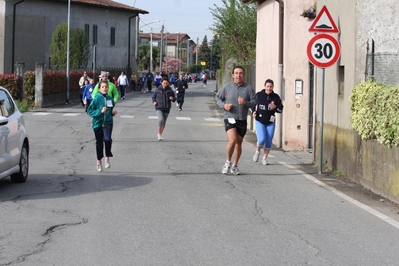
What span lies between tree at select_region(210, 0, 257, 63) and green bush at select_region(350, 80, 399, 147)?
86.7ft

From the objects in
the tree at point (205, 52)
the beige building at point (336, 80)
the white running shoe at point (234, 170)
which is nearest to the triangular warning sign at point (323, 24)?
the beige building at point (336, 80)

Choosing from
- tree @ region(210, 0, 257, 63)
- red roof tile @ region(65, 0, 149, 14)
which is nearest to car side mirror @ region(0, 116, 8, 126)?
tree @ region(210, 0, 257, 63)

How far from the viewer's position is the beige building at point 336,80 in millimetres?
12773

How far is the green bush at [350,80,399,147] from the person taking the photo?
11461mm

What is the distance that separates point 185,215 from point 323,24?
609 cm

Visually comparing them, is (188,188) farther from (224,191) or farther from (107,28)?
(107,28)

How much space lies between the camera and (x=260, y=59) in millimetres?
25203

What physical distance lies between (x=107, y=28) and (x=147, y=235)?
56232 mm

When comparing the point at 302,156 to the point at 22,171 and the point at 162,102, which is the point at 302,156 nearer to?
the point at 162,102

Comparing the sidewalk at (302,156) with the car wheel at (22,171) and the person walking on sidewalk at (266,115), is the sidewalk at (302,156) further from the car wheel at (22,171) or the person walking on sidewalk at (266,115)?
the car wheel at (22,171)

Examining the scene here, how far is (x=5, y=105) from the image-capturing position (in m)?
12.3

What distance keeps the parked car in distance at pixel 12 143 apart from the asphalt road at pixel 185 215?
0.27 meters

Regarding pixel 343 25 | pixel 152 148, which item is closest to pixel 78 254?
pixel 343 25

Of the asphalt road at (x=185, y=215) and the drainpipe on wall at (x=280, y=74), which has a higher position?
the drainpipe on wall at (x=280, y=74)
